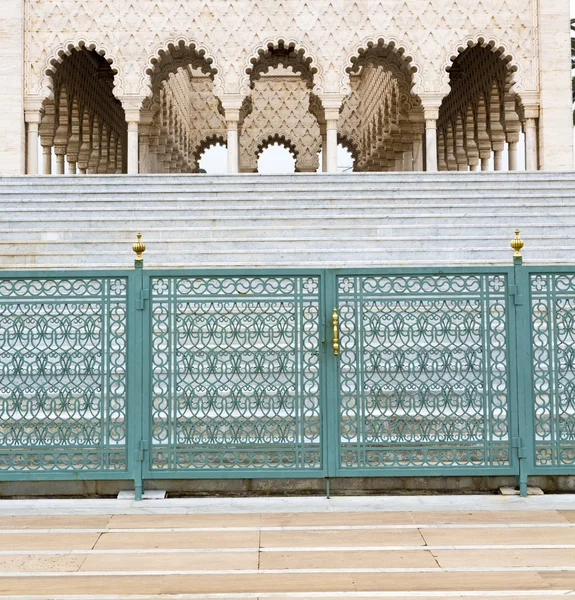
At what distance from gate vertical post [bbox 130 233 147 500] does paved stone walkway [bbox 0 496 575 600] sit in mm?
194

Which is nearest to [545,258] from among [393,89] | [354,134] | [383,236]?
[383,236]

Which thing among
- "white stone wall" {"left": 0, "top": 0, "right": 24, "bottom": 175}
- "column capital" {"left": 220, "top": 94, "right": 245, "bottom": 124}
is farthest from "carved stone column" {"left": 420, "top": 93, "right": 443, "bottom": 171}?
"white stone wall" {"left": 0, "top": 0, "right": 24, "bottom": 175}

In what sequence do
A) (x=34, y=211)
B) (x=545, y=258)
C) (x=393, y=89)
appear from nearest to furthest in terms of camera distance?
(x=545, y=258) → (x=34, y=211) → (x=393, y=89)

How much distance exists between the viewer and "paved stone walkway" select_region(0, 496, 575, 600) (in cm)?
311

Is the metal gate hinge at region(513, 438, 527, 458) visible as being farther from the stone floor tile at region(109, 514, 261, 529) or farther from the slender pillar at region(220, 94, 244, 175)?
the slender pillar at region(220, 94, 244, 175)

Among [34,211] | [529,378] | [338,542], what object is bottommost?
[338,542]

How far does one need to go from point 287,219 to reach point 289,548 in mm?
6082

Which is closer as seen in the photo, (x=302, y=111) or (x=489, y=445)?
(x=489, y=445)

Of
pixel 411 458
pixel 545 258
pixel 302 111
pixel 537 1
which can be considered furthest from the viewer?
pixel 302 111

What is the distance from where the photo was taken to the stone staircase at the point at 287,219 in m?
8.38

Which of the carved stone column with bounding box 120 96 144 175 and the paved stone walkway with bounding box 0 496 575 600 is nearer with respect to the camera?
the paved stone walkway with bounding box 0 496 575 600

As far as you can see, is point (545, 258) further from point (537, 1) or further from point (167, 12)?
point (167, 12)

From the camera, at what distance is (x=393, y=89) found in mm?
21234

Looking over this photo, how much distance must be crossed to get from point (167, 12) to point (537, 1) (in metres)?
6.83
